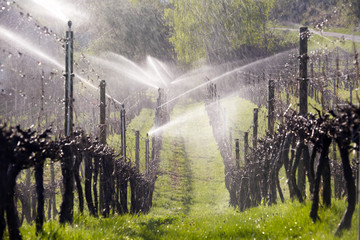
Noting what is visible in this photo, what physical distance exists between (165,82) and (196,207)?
43.2 meters

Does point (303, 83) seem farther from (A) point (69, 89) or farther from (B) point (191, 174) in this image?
(B) point (191, 174)

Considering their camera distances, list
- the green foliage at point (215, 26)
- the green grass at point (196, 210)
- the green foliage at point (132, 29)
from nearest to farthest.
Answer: the green grass at point (196, 210), the green foliage at point (215, 26), the green foliage at point (132, 29)

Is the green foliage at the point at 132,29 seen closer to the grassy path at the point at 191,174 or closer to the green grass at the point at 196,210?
the green grass at the point at 196,210

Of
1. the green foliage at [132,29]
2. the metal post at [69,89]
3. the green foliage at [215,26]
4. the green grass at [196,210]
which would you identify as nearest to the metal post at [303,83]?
the green grass at [196,210]

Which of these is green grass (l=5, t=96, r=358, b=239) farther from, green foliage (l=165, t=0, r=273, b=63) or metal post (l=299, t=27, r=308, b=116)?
green foliage (l=165, t=0, r=273, b=63)

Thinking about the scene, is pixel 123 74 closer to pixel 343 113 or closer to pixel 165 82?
pixel 165 82

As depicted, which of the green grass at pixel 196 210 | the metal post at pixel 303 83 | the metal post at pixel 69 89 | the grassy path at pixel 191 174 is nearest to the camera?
the green grass at pixel 196 210

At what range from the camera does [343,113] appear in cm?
712

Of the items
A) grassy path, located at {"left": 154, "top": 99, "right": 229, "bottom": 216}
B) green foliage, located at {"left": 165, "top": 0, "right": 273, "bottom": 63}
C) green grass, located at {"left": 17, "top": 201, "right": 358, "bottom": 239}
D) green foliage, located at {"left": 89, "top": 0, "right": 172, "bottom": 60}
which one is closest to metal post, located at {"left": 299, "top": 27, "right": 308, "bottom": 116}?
green grass, located at {"left": 17, "top": 201, "right": 358, "bottom": 239}

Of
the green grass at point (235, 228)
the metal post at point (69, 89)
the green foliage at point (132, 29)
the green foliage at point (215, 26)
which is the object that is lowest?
the green grass at point (235, 228)

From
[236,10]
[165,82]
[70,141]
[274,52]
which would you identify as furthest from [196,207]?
[165,82]

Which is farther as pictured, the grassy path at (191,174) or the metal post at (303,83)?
the grassy path at (191,174)

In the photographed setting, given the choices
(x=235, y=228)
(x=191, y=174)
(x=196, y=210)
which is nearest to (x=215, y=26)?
(x=191, y=174)

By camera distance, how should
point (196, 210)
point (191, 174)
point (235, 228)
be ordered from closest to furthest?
point (235, 228)
point (196, 210)
point (191, 174)
